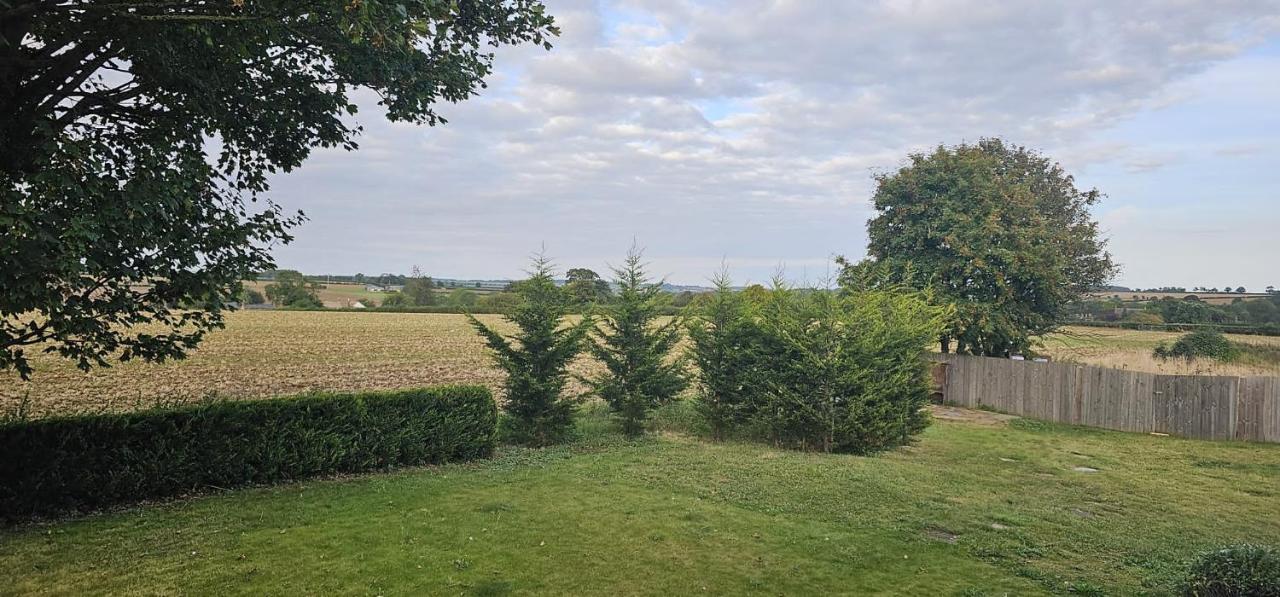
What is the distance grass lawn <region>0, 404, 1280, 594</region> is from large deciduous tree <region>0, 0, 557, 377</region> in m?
2.19

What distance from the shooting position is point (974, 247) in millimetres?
21469

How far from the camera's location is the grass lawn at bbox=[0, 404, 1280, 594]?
19.6 ft

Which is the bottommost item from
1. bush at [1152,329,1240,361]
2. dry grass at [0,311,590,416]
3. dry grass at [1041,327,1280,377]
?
dry grass at [0,311,590,416]

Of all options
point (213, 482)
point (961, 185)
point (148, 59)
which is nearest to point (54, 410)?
point (213, 482)

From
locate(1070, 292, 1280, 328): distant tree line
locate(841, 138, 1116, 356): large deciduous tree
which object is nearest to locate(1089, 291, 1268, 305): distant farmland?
locate(1070, 292, 1280, 328): distant tree line

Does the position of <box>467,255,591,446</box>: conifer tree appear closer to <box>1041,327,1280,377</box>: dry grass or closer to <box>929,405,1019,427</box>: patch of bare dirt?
<box>929,405,1019,427</box>: patch of bare dirt

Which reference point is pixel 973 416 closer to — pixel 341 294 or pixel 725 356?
pixel 725 356

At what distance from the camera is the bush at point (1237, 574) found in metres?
4.34

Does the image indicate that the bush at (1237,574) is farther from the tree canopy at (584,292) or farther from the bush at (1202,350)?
the bush at (1202,350)

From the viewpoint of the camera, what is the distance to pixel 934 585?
236 inches

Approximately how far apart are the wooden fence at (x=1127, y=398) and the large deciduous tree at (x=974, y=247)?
1.78 meters

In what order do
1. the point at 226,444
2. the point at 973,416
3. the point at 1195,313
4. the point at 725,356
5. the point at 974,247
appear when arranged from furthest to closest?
1. the point at 1195,313
2. the point at 974,247
3. the point at 973,416
4. the point at 725,356
5. the point at 226,444

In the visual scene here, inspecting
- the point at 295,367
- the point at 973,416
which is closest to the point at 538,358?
the point at 973,416

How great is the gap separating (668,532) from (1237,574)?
4.72m
